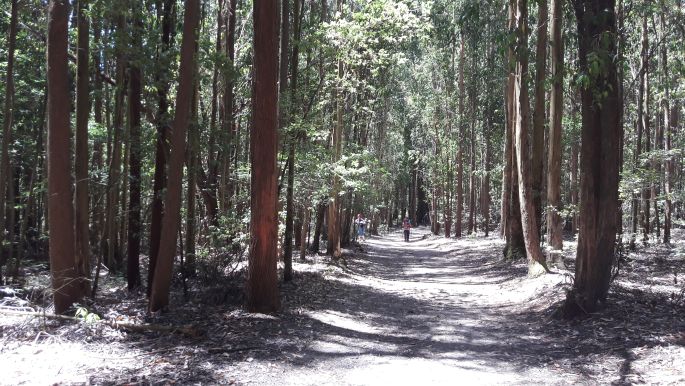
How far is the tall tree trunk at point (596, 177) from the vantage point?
8.42 m

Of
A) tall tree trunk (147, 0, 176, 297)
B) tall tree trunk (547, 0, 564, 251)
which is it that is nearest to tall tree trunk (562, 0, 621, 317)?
tall tree trunk (547, 0, 564, 251)

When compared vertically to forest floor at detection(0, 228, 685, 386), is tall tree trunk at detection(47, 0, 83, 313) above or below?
above

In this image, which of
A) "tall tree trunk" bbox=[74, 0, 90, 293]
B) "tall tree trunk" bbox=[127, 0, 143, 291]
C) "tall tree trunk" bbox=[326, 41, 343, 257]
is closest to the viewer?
"tall tree trunk" bbox=[74, 0, 90, 293]

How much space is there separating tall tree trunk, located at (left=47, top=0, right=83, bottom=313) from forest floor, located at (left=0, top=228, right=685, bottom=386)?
0.72 m

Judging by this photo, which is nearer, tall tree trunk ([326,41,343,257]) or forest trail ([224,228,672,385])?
forest trail ([224,228,672,385])

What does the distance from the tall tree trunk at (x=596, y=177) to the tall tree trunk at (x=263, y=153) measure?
4.90 metres

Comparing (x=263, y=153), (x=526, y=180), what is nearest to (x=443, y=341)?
(x=263, y=153)

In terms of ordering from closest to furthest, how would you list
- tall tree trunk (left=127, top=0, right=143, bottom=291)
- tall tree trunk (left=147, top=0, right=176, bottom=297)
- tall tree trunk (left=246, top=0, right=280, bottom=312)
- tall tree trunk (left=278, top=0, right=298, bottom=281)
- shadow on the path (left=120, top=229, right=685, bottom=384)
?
shadow on the path (left=120, top=229, right=685, bottom=384)
tall tree trunk (left=246, top=0, right=280, bottom=312)
tall tree trunk (left=127, top=0, right=143, bottom=291)
tall tree trunk (left=147, top=0, right=176, bottom=297)
tall tree trunk (left=278, top=0, right=298, bottom=281)

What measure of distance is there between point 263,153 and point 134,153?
341cm

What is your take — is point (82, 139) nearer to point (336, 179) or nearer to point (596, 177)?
point (596, 177)

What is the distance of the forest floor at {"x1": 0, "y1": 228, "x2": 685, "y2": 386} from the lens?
602 cm

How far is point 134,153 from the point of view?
1082 cm

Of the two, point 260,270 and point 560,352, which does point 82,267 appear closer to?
point 260,270

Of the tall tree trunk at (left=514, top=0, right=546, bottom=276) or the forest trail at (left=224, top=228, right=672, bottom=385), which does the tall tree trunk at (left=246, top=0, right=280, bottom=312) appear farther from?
the tall tree trunk at (left=514, top=0, right=546, bottom=276)
